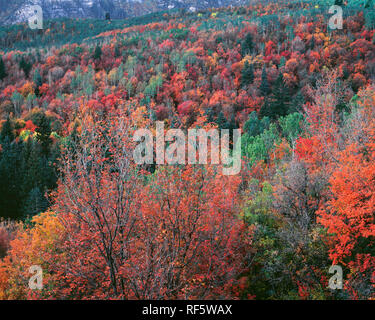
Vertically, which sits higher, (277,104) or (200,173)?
(277,104)

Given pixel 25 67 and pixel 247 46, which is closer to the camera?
pixel 25 67

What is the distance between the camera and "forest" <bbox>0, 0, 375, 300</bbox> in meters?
9.90

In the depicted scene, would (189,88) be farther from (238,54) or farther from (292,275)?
(292,275)

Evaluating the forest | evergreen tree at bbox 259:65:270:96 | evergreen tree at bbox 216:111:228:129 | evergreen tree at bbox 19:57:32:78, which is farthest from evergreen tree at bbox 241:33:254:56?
evergreen tree at bbox 19:57:32:78

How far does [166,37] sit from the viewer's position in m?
141

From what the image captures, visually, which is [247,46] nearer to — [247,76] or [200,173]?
[247,76]

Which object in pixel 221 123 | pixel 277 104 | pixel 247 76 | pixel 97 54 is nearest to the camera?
pixel 221 123

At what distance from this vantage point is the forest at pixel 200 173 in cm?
990

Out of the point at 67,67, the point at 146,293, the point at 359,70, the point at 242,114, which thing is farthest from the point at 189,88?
the point at 146,293

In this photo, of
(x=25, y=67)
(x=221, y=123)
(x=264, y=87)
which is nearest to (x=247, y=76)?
(x=264, y=87)

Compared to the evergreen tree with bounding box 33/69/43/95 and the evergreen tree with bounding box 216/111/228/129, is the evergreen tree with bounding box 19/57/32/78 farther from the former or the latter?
the evergreen tree with bounding box 216/111/228/129

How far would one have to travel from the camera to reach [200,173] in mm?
12555

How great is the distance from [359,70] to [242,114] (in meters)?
34.4

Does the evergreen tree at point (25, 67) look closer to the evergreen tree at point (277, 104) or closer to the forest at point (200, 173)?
the forest at point (200, 173)
